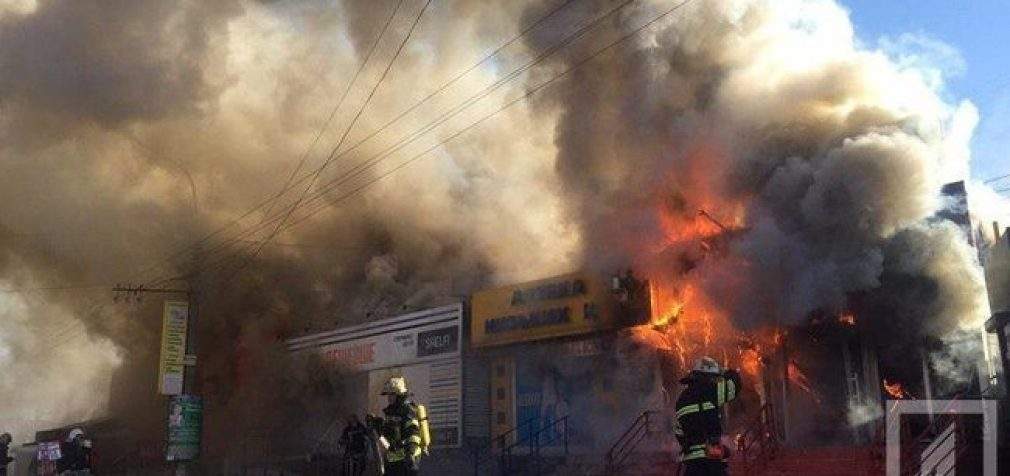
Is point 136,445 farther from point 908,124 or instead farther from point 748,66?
→ point 908,124

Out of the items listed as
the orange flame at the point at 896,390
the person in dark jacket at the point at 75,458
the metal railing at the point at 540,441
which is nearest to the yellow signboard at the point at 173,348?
the person in dark jacket at the point at 75,458

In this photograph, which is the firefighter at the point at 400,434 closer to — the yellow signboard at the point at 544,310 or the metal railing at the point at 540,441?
the metal railing at the point at 540,441

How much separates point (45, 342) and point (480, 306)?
31083 millimetres

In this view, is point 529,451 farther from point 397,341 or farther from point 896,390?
point 896,390

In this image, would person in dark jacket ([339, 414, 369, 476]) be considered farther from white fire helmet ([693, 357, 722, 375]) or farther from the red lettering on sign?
white fire helmet ([693, 357, 722, 375])

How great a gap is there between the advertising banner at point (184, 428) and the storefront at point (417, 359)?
4.35 meters

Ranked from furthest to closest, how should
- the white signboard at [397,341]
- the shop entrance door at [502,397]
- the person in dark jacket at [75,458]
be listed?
the white signboard at [397,341]
the shop entrance door at [502,397]
the person in dark jacket at [75,458]

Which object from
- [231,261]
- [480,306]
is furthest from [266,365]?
[480,306]

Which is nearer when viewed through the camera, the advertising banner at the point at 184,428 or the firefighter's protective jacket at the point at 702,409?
the firefighter's protective jacket at the point at 702,409

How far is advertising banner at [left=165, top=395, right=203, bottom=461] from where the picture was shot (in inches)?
800

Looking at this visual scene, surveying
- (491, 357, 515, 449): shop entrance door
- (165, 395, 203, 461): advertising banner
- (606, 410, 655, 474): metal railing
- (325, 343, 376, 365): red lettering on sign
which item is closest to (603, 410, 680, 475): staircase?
(606, 410, 655, 474): metal railing

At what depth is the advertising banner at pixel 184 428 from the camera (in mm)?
20328

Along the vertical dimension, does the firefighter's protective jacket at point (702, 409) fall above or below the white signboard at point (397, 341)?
below

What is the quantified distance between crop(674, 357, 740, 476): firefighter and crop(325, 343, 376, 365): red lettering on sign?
16.4 m
